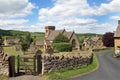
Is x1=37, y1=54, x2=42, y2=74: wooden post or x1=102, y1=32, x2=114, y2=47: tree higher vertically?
x1=102, y1=32, x2=114, y2=47: tree

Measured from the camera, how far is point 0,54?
22.4 meters

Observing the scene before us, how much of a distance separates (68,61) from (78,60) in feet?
7.26

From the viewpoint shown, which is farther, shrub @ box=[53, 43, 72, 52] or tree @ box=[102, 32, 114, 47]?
tree @ box=[102, 32, 114, 47]

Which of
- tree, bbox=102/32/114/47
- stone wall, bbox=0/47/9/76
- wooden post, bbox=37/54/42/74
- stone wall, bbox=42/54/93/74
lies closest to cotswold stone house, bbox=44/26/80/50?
tree, bbox=102/32/114/47

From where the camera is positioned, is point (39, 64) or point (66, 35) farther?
point (66, 35)

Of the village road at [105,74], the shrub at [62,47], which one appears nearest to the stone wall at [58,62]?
the village road at [105,74]

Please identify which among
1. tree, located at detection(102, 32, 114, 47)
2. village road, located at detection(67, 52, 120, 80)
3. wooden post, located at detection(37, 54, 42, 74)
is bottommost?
village road, located at detection(67, 52, 120, 80)

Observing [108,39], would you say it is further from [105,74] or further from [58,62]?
[58,62]

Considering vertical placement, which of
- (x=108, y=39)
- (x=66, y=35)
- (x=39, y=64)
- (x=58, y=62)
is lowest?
(x=39, y=64)

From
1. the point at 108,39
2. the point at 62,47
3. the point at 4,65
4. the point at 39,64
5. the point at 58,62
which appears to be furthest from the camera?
the point at 108,39

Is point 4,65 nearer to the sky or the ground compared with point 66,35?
nearer to the ground

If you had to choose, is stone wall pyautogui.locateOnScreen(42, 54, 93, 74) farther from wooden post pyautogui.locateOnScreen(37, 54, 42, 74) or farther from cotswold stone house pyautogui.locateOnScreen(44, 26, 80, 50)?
cotswold stone house pyautogui.locateOnScreen(44, 26, 80, 50)

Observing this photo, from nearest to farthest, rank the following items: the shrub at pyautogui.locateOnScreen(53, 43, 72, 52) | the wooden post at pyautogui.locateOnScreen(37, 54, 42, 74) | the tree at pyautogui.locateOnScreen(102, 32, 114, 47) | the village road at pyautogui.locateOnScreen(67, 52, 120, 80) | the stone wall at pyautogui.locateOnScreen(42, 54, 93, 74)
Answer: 1. the village road at pyautogui.locateOnScreen(67, 52, 120, 80)
2. the stone wall at pyautogui.locateOnScreen(42, 54, 93, 74)
3. the wooden post at pyautogui.locateOnScreen(37, 54, 42, 74)
4. the shrub at pyautogui.locateOnScreen(53, 43, 72, 52)
5. the tree at pyautogui.locateOnScreen(102, 32, 114, 47)

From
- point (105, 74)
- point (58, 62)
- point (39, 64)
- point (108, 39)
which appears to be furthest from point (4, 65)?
point (108, 39)
